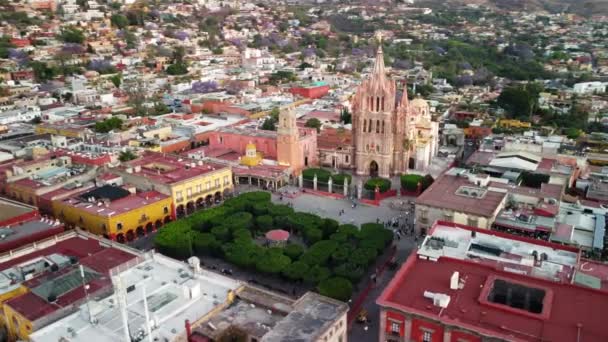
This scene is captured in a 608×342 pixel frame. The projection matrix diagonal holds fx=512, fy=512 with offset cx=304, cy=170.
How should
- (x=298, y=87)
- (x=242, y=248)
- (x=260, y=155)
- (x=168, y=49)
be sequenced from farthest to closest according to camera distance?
(x=168, y=49) < (x=298, y=87) < (x=260, y=155) < (x=242, y=248)

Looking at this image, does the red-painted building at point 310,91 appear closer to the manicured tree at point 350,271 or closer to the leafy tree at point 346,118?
the leafy tree at point 346,118

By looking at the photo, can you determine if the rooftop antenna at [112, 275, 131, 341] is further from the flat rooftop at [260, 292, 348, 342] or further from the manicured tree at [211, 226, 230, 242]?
the manicured tree at [211, 226, 230, 242]

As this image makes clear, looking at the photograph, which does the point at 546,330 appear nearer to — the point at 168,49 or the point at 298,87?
the point at 298,87

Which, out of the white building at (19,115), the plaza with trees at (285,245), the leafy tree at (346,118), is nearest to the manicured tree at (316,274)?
the plaza with trees at (285,245)

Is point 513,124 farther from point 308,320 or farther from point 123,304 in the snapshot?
point 123,304

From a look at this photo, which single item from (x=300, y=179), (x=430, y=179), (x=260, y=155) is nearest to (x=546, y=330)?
(x=430, y=179)

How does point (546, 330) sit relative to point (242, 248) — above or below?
above
